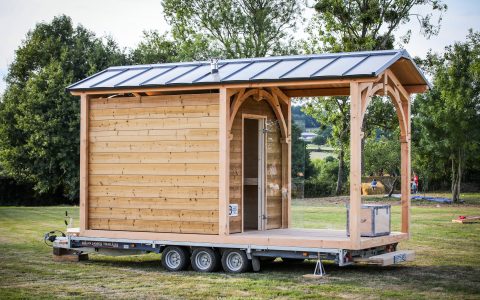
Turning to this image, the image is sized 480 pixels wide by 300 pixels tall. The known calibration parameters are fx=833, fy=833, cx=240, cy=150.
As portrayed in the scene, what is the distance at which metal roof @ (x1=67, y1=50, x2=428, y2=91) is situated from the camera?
1420 cm

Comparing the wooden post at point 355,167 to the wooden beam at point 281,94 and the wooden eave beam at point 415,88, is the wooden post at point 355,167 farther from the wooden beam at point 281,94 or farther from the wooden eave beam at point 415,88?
the wooden eave beam at point 415,88

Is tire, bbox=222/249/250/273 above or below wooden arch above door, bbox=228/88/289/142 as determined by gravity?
below

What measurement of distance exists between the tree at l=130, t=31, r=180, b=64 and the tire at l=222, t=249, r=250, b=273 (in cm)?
3725

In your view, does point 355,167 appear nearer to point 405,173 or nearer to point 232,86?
point 232,86

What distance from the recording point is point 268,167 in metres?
16.7

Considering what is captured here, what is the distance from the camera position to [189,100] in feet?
50.8

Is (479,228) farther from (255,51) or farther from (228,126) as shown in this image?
(255,51)

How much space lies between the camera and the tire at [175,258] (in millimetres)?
15289

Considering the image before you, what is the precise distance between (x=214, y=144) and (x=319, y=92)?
2883mm

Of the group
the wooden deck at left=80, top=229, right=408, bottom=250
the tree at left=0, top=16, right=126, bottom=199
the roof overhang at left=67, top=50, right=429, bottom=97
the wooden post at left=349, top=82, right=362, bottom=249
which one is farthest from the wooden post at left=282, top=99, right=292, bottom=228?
the tree at left=0, top=16, right=126, bottom=199

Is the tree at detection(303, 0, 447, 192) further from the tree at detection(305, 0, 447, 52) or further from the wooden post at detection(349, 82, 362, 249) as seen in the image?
the wooden post at detection(349, 82, 362, 249)

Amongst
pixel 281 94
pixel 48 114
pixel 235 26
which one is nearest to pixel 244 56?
pixel 235 26

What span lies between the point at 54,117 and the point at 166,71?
30.9 metres

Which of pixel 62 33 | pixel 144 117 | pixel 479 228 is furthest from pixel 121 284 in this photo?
pixel 62 33
